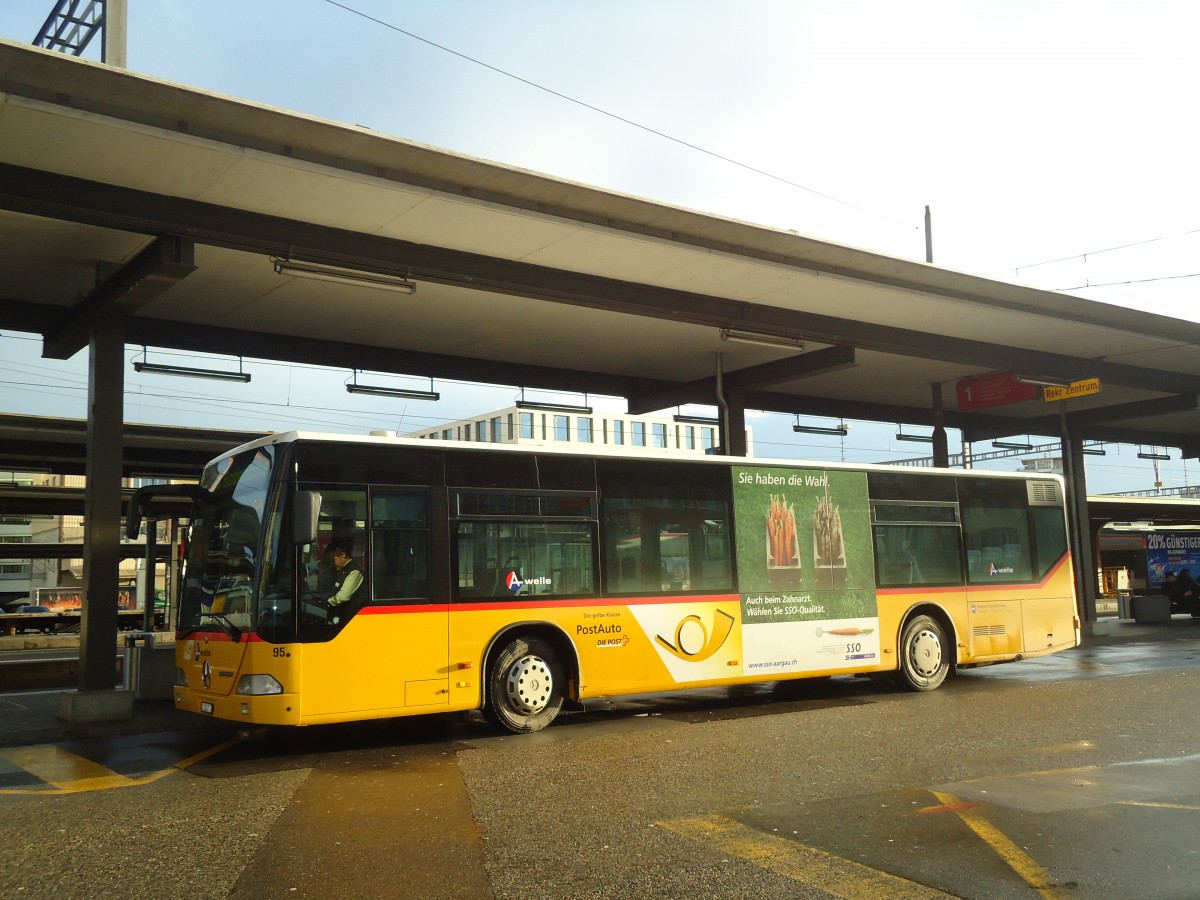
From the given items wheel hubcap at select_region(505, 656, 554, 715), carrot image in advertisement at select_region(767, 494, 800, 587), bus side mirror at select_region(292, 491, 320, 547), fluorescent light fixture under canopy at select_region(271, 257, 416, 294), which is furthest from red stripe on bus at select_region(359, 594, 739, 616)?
fluorescent light fixture under canopy at select_region(271, 257, 416, 294)

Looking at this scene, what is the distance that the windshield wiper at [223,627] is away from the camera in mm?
9898

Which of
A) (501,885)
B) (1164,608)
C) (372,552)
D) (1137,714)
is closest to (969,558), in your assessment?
(1137,714)

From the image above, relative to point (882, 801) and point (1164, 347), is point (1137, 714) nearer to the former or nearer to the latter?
point (882, 801)

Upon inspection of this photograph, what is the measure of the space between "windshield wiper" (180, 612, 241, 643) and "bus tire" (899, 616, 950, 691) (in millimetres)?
8590

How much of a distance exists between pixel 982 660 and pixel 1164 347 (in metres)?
8.67

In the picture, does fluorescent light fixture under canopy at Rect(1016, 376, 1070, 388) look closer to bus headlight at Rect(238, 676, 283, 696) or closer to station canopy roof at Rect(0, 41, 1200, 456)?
station canopy roof at Rect(0, 41, 1200, 456)

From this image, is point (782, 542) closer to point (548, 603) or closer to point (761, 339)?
point (548, 603)

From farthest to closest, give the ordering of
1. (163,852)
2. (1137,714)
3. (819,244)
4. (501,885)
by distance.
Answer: (819,244) < (1137,714) < (163,852) < (501,885)

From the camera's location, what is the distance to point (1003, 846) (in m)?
5.95

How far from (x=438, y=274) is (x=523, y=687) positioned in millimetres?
5225

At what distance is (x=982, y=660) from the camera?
50.1 feet

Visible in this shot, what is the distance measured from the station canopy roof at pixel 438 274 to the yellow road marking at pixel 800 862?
23.2 feet

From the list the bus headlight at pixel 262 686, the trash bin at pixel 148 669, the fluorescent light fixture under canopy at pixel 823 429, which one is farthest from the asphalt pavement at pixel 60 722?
the fluorescent light fixture under canopy at pixel 823 429

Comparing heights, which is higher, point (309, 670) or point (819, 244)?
point (819, 244)
